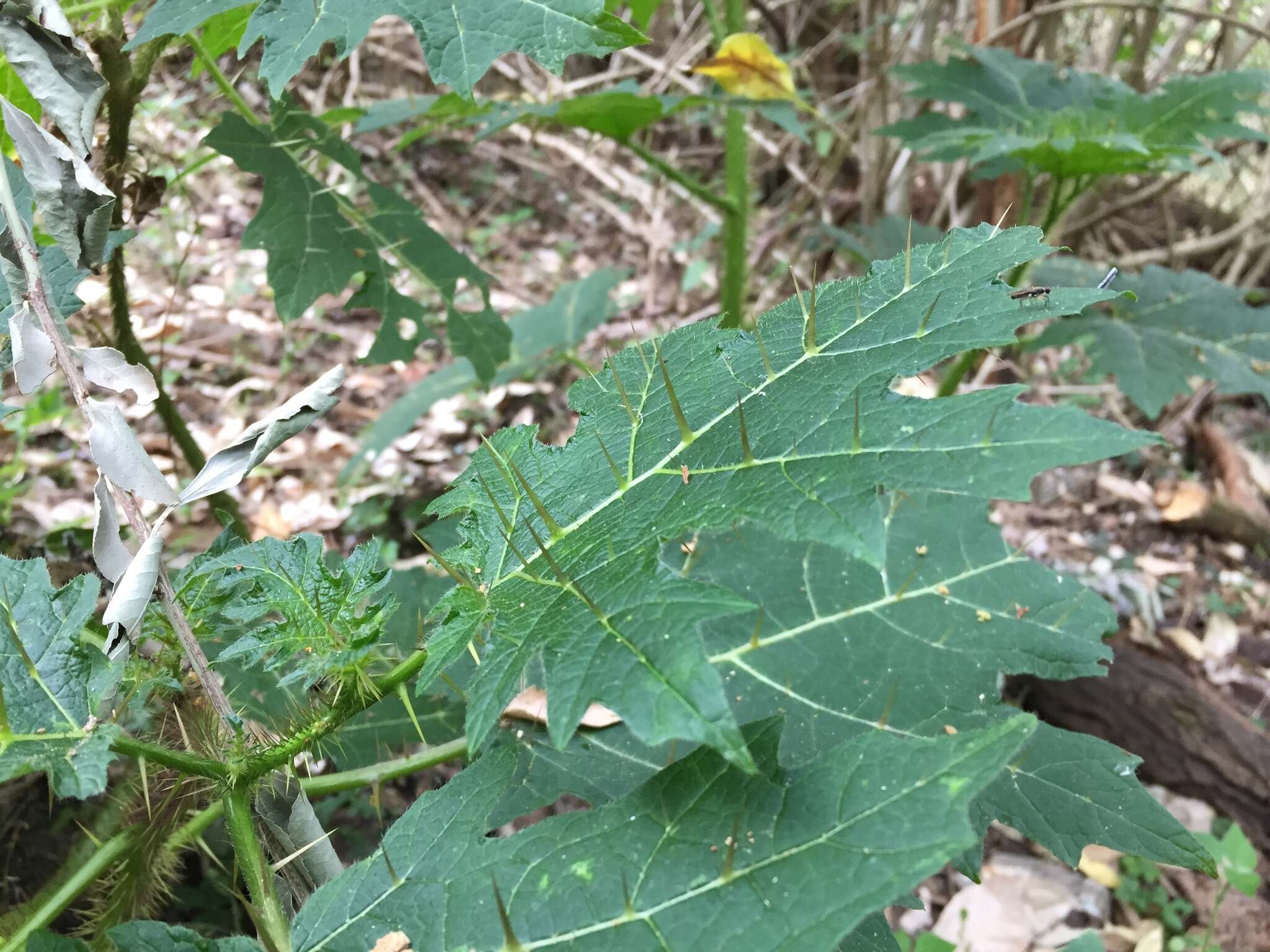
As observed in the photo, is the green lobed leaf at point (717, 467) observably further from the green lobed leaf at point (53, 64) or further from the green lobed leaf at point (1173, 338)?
the green lobed leaf at point (1173, 338)

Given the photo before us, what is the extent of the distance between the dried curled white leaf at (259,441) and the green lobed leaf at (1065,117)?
1.46 metres

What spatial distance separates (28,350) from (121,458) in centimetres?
12

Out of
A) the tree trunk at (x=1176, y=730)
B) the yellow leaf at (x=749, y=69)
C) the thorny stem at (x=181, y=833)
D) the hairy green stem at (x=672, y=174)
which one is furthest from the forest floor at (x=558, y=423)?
the thorny stem at (x=181, y=833)

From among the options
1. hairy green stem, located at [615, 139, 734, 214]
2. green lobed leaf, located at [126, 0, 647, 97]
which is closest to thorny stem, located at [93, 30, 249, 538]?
green lobed leaf, located at [126, 0, 647, 97]

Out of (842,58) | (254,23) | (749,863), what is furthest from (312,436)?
(842,58)

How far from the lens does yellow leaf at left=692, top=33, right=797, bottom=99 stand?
1887 millimetres

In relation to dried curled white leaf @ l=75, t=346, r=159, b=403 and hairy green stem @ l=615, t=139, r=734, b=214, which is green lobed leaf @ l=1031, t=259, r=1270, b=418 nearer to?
hairy green stem @ l=615, t=139, r=734, b=214

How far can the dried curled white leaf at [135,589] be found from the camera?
0.67 meters

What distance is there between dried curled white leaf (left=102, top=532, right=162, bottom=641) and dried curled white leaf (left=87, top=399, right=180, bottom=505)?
0.16 feet

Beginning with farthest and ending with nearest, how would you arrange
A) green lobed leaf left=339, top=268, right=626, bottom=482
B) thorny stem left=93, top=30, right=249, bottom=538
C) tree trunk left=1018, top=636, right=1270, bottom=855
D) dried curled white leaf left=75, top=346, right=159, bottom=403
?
green lobed leaf left=339, top=268, right=626, bottom=482 < tree trunk left=1018, top=636, right=1270, bottom=855 < thorny stem left=93, top=30, right=249, bottom=538 < dried curled white leaf left=75, top=346, right=159, bottom=403

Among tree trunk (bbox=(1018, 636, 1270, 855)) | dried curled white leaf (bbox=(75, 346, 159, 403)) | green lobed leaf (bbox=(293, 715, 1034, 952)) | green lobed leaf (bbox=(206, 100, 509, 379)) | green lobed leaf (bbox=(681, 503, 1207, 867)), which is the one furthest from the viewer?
tree trunk (bbox=(1018, 636, 1270, 855))

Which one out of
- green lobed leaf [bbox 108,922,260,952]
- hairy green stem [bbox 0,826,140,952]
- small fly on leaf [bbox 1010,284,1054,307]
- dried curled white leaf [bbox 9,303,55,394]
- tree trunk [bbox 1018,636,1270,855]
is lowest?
tree trunk [bbox 1018,636,1270,855]

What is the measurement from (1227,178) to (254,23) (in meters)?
4.80

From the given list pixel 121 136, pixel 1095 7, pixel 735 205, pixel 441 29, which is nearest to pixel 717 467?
pixel 441 29
